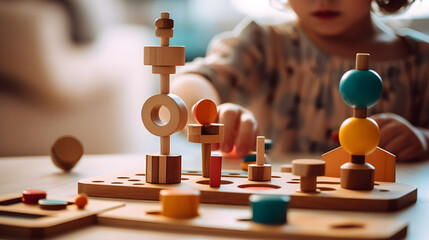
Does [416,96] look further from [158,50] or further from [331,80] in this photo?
[158,50]

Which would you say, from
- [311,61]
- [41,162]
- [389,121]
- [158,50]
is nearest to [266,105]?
[311,61]

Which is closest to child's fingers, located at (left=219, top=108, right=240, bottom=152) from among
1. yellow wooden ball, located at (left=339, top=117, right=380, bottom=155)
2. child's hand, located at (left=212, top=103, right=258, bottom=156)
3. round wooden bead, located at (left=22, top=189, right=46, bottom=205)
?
child's hand, located at (left=212, top=103, right=258, bottom=156)

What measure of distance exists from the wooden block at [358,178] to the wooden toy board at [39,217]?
26 centimetres

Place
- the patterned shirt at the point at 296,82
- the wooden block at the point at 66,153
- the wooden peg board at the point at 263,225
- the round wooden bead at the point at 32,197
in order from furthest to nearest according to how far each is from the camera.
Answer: the patterned shirt at the point at 296,82, the wooden block at the point at 66,153, the round wooden bead at the point at 32,197, the wooden peg board at the point at 263,225

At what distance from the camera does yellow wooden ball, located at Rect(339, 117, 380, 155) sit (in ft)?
2.04

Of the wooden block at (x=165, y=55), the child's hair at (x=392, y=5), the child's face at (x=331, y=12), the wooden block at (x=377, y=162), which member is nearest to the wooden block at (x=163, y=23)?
the wooden block at (x=165, y=55)

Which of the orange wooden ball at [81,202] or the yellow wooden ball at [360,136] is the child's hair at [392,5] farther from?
the orange wooden ball at [81,202]

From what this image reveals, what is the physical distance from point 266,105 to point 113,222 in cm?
108

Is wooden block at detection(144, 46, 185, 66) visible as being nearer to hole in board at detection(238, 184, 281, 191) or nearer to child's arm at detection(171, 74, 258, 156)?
hole in board at detection(238, 184, 281, 191)

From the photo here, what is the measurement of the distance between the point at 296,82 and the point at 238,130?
1.87ft

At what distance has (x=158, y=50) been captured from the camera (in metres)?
0.65

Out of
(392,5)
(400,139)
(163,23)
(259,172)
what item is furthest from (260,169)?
(392,5)

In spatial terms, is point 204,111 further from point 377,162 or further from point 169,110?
point 377,162

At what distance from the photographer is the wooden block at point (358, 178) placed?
62cm
